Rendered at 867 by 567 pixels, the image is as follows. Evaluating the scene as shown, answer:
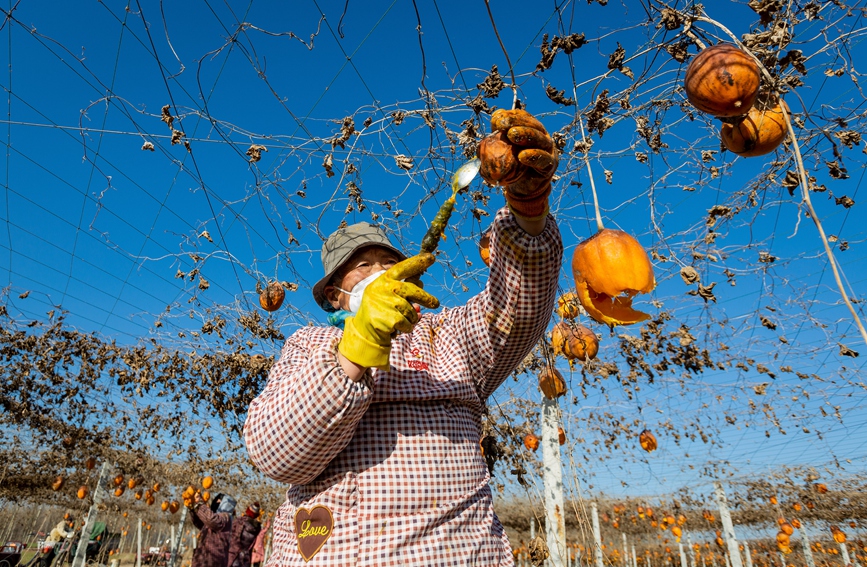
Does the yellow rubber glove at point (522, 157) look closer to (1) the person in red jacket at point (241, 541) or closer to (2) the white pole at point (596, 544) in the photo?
(2) the white pole at point (596, 544)

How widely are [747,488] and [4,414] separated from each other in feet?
59.7

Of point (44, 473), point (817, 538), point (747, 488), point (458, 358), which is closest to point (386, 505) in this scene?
point (458, 358)

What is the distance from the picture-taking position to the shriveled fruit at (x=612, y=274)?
1718 mm

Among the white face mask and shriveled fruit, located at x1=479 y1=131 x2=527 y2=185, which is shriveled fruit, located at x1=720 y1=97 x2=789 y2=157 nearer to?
shriveled fruit, located at x1=479 y1=131 x2=527 y2=185

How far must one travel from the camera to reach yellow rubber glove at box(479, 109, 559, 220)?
3.78ft

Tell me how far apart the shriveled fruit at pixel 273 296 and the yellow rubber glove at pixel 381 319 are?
3052 mm

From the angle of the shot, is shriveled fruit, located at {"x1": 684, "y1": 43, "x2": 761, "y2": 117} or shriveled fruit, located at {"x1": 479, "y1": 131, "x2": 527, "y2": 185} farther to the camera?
shriveled fruit, located at {"x1": 684, "y1": 43, "x2": 761, "y2": 117}

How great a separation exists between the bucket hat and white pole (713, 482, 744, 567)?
406 inches

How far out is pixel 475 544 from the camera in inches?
49.4

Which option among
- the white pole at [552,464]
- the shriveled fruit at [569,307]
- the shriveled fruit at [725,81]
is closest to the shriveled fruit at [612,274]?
the shriveled fruit at [725,81]

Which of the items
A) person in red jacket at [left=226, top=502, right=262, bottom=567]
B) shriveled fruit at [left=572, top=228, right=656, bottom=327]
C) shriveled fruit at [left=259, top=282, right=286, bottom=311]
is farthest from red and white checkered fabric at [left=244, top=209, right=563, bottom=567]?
person in red jacket at [left=226, top=502, right=262, bottom=567]

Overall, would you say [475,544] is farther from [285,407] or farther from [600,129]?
[600,129]

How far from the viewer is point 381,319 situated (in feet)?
3.82

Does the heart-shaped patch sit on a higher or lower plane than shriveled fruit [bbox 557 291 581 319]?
lower
